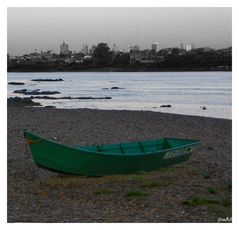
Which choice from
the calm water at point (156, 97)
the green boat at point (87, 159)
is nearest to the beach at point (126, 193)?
the green boat at point (87, 159)

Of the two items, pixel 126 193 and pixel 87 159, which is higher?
pixel 87 159

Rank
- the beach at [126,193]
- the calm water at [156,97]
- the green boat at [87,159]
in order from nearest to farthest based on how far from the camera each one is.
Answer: the beach at [126,193]
the green boat at [87,159]
the calm water at [156,97]

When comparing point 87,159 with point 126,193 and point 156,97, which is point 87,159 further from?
point 156,97

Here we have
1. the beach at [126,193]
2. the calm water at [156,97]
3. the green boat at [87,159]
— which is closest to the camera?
the beach at [126,193]

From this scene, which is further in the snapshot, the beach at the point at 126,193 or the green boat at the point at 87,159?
the green boat at the point at 87,159

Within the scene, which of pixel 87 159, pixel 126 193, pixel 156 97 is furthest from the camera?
pixel 156 97

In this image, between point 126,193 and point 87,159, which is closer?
point 126,193

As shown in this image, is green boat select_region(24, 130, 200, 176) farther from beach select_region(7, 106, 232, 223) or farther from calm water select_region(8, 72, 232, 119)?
calm water select_region(8, 72, 232, 119)

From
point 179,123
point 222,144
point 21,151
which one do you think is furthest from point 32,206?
point 179,123

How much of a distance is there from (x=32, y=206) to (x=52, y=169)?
1998 mm

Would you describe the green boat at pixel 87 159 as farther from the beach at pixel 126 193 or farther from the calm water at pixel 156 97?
the calm water at pixel 156 97

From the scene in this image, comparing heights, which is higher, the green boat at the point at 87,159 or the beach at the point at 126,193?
the green boat at the point at 87,159

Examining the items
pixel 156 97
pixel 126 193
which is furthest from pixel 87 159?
pixel 156 97
